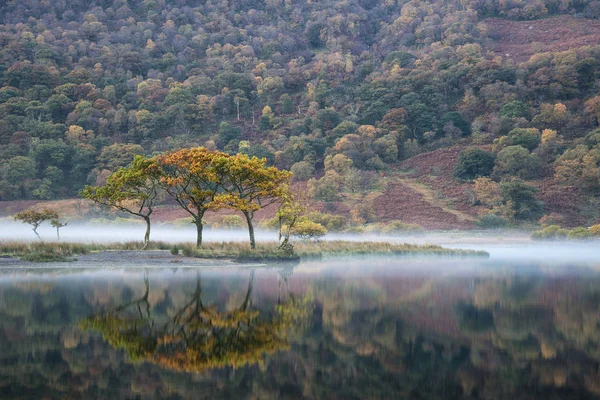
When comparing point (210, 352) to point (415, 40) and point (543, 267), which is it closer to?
point (543, 267)

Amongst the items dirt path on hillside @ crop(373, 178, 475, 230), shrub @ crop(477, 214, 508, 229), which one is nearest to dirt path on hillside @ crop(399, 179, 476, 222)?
dirt path on hillside @ crop(373, 178, 475, 230)

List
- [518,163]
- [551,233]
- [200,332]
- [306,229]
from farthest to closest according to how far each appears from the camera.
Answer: [518,163] → [551,233] → [306,229] → [200,332]

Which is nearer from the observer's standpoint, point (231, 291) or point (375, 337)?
point (375, 337)

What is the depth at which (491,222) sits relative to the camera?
87.2m

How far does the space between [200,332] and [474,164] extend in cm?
9424

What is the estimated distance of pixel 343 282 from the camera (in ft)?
93.8

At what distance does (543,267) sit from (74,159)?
90.6 meters

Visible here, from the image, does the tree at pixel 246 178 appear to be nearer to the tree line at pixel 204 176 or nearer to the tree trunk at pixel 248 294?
the tree line at pixel 204 176

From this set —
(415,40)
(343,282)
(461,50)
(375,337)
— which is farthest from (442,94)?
(375,337)

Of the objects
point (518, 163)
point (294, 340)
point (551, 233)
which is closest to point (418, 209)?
point (518, 163)

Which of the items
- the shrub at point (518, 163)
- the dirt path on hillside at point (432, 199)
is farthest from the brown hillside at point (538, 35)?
the dirt path on hillside at point (432, 199)

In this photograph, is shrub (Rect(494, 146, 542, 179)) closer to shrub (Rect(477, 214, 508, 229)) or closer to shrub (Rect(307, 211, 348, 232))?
shrub (Rect(477, 214, 508, 229))

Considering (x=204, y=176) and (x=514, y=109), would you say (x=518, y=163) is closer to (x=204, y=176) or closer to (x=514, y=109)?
(x=514, y=109)

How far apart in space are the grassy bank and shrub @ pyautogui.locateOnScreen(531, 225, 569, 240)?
1053 inches
